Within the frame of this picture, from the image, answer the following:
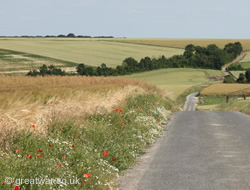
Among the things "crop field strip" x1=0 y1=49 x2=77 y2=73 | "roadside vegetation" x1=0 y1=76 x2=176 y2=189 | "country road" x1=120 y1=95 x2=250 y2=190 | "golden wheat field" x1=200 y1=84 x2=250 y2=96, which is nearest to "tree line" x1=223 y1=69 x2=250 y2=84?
"golden wheat field" x1=200 y1=84 x2=250 y2=96

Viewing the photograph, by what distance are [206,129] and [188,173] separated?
31.7 ft

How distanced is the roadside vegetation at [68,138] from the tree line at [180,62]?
88.5m

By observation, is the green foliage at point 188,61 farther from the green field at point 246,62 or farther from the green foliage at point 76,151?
the green foliage at point 76,151

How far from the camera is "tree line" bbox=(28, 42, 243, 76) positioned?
114 m

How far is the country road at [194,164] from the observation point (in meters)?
8.45

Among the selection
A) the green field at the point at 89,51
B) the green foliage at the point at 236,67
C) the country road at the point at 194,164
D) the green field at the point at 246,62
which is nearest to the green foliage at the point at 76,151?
the country road at the point at 194,164

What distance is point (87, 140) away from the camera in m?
11.2

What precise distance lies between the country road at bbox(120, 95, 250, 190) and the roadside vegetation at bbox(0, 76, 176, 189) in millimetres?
481

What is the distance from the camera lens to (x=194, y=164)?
34.4ft

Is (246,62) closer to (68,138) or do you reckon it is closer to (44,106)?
(44,106)

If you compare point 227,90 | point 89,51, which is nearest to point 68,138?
point 227,90

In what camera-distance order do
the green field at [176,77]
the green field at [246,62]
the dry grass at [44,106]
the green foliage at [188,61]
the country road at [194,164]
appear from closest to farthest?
the country road at [194,164] → the dry grass at [44,106] → the green field at [176,77] → the green foliage at [188,61] → the green field at [246,62]

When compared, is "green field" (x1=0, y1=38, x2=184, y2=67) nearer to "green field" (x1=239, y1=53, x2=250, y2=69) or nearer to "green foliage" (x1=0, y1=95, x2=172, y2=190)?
"green field" (x1=239, y1=53, x2=250, y2=69)

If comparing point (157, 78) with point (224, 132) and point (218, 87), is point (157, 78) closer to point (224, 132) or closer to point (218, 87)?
point (218, 87)
